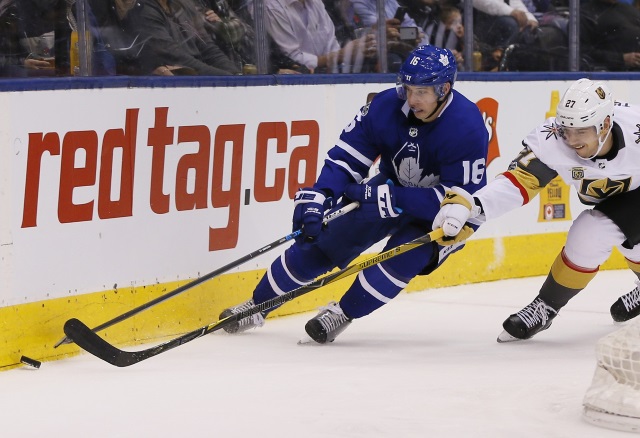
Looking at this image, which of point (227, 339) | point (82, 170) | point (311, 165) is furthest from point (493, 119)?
point (82, 170)

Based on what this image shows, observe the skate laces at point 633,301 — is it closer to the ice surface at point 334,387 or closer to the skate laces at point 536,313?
the ice surface at point 334,387

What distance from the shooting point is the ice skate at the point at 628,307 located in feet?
15.5

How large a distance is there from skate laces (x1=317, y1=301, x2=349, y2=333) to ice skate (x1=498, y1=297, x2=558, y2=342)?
1.94ft

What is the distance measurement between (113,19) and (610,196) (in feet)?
6.21

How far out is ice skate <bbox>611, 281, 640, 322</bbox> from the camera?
15.5 ft

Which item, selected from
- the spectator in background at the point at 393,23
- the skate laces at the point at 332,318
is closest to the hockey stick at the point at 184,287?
the skate laces at the point at 332,318

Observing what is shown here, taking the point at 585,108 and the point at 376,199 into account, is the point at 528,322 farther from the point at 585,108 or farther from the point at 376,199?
the point at 585,108

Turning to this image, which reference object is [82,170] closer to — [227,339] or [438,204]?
[227,339]

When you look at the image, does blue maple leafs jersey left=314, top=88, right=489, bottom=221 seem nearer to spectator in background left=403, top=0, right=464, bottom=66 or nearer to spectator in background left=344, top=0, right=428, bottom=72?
spectator in background left=344, top=0, right=428, bottom=72

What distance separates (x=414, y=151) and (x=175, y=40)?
1.07 metres

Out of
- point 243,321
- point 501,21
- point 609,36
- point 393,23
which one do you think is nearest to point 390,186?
point 243,321

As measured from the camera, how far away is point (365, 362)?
13.1 ft

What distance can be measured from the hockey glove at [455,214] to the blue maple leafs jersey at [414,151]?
13 cm

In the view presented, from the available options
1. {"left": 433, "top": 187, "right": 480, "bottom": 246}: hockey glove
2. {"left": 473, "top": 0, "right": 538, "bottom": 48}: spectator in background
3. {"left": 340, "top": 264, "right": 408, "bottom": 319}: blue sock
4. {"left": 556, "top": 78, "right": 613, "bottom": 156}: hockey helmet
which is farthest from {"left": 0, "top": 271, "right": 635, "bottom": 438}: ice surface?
{"left": 473, "top": 0, "right": 538, "bottom": 48}: spectator in background
